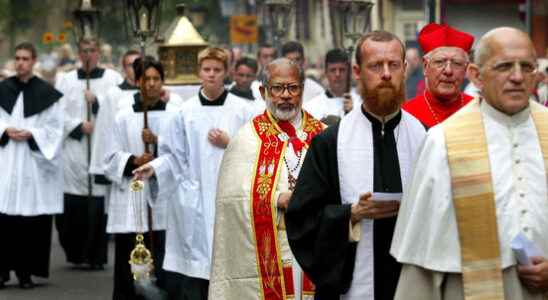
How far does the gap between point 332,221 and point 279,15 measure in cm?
1228

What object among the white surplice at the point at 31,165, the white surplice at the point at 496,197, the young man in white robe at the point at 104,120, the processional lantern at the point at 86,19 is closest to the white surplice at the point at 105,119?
the young man in white robe at the point at 104,120

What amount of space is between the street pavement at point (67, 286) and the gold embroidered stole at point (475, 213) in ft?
24.9

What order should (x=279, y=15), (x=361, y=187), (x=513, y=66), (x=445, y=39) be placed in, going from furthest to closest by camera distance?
(x=279, y=15) → (x=445, y=39) → (x=361, y=187) → (x=513, y=66)

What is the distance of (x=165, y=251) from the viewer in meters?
11.8

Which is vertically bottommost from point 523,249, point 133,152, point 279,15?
point 523,249

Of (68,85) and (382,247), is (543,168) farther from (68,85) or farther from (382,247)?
(68,85)

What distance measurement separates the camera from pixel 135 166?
12234mm

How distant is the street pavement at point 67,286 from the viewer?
43.7ft

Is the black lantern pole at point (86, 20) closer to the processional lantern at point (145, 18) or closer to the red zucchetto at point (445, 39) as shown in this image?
the processional lantern at point (145, 18)

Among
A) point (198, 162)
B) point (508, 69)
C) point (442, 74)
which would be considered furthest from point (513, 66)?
point (198, 162)

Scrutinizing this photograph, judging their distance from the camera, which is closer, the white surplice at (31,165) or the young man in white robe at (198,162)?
the young man in white robe at (198,162)

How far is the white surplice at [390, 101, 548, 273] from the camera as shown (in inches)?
230

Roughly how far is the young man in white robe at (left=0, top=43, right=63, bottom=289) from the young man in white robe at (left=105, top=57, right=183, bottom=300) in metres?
1.95

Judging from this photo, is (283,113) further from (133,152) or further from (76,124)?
(76,124)
